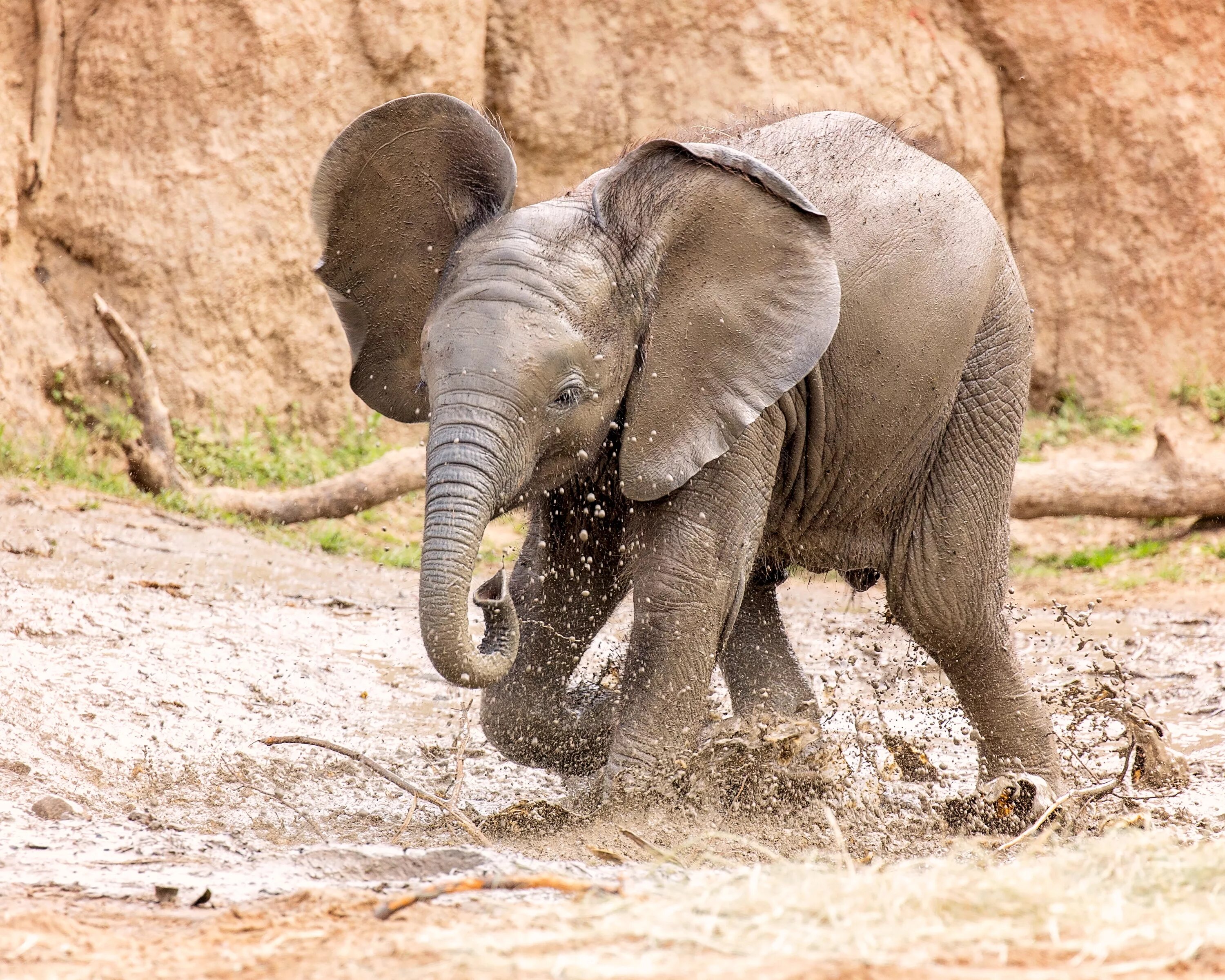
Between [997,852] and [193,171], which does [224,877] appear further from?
[193,171]

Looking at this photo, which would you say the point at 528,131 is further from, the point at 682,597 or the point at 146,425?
the point at 682,597

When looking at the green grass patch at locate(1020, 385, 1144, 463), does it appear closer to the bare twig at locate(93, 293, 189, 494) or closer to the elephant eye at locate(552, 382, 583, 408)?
the bare twig at locate(93, 293, 189, 494)

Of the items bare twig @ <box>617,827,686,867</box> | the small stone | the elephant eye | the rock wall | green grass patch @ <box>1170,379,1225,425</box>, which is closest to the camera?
bare twig @ <box>617,827,686,867</box>

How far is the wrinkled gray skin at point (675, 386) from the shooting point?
4441 millimetres

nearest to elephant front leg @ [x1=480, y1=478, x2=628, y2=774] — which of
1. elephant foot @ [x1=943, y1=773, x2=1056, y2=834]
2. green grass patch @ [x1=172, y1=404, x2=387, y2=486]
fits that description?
elephant foot @ [x1=943, y1=773, x2=1056, y2=834]

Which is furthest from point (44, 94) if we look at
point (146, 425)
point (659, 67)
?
point (659, 67)

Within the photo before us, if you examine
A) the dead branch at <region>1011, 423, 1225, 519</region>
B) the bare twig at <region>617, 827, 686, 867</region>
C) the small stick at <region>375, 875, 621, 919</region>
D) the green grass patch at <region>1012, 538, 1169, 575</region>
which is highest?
the small stick at <region>375, 875, 621, 919</region>

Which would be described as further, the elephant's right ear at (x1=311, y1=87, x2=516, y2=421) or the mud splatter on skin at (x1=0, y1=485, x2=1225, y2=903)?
the elephant's right ear at (x1=311, y1=87, x2=516, y2=421)

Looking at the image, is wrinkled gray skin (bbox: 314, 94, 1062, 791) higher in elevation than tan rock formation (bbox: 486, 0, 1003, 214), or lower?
higher

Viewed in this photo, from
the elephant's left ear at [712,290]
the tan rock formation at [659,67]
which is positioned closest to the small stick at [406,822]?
the elephant's left ear at [712,290]

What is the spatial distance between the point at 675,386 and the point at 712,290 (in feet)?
1.02

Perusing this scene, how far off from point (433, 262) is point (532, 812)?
5.44 feet

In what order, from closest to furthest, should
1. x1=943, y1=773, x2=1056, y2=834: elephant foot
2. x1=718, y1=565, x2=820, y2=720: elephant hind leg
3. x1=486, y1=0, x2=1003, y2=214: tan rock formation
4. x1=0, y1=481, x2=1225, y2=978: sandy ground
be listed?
x1=0, y1=481, x2=1225, y2=978: sandy ground → x1=943, y1=773, x2=1056, y2=834: elephant foot → x1=718, y1=565, x2=820, y2=720: elephant hind leg → x1=486, y1=0, x2=1003, y2=214: tan rock formation

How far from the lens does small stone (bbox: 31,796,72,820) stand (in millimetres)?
4594
